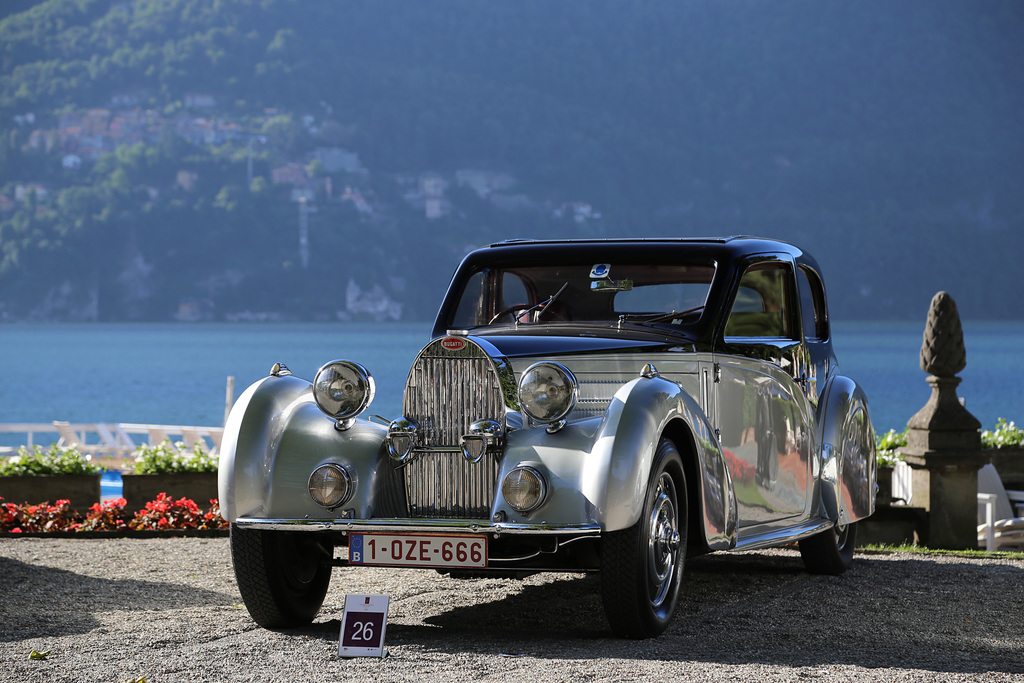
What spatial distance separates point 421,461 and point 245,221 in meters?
160

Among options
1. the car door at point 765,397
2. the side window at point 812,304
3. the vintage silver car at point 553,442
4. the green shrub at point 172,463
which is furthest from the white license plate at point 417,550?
the green shrub at point 172,463

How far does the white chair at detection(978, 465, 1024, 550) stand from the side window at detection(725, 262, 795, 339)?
479cm

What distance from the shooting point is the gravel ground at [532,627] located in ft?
15.7

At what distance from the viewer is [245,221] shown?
161125mm

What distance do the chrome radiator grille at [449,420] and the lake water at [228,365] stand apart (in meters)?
51.1

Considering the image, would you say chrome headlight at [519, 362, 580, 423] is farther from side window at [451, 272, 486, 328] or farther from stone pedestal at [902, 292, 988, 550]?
stone pedestal at [902, 292, 988, 550]

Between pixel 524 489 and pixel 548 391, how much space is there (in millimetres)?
477

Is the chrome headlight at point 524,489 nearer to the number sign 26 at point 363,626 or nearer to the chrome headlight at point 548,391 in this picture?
the chrome headlight at point 548,391

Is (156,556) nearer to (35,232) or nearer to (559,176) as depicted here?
(35,232)

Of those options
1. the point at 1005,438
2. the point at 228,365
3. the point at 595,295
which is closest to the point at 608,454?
the point at 595,295

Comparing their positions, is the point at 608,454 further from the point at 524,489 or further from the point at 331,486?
the point at 331,486

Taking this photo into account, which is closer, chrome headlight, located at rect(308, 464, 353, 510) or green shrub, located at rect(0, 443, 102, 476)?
chrome headlight, located at rect(308, 464, 353, 510)

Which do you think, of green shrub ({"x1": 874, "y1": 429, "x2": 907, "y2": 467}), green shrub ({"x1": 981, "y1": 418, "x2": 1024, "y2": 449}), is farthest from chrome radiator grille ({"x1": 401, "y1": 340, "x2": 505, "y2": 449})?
green shrub ({"x1": 981, "y1": 418, "x2": 1024, "y2": 449})

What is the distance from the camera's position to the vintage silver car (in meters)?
5.10
